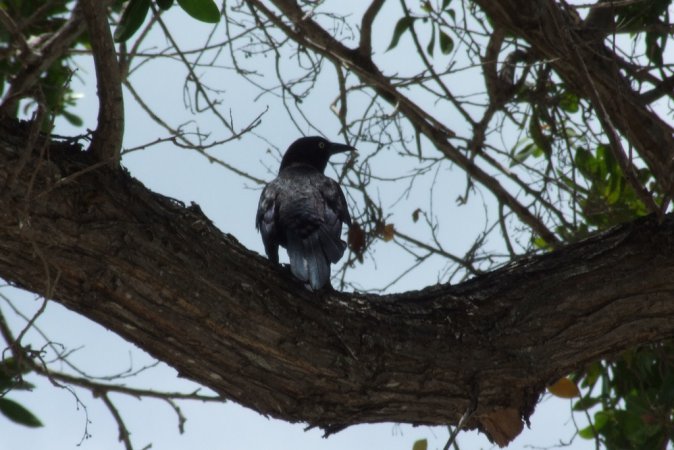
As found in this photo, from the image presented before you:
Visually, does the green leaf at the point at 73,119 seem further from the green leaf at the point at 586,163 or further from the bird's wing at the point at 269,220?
the green leaf at the point at 586,163

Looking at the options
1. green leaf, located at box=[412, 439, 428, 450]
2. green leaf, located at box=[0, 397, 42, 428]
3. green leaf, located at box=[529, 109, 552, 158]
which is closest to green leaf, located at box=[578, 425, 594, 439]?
green leaf, located at box=[412, 439, 428, 450]

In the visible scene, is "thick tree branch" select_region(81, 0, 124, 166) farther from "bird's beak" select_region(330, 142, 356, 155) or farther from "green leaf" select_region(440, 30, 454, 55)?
"green leaf" select_region(440, 30, 454, 55)

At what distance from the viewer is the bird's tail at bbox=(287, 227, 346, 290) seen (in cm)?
371

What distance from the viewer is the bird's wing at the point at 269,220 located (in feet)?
14.7

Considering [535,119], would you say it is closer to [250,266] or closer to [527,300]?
[527,300]

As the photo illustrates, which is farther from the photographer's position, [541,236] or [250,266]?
[541,236]

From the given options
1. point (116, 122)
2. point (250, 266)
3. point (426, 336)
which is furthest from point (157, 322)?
point (426, 336)

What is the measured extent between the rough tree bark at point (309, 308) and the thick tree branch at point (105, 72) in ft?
0.47

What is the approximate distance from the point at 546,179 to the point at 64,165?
3.39 meters

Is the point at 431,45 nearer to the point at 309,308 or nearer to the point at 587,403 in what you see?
the point at 587,403

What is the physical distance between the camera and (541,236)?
18.8ft

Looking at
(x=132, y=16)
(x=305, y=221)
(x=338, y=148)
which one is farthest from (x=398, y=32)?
(x=132, y=16)

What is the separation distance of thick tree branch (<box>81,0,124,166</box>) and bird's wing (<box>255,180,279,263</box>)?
136 centimetres

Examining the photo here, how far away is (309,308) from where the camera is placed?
3.44 m
